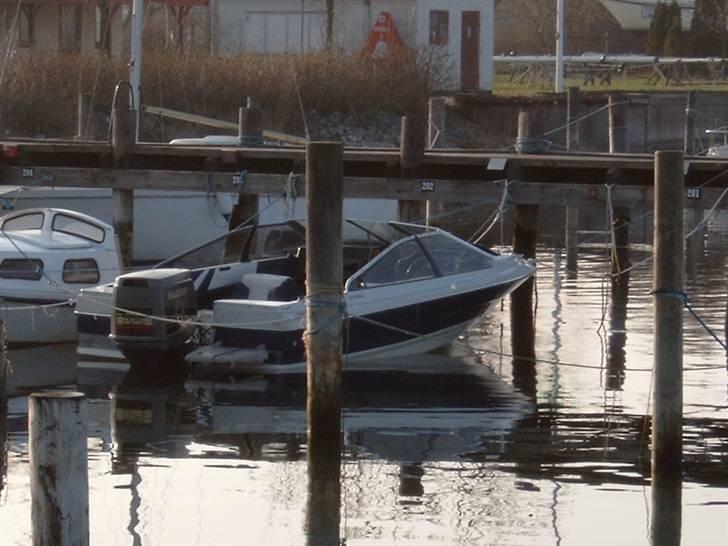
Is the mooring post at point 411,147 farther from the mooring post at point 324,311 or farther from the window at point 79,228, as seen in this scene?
the mooring post at point 324,311

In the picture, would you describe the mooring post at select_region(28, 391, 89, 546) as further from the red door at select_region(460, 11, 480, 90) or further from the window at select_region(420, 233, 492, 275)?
the red door at select_region(460, 11, 480, 90)

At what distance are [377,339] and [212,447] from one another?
158 inches

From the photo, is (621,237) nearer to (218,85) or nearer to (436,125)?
(436,125)

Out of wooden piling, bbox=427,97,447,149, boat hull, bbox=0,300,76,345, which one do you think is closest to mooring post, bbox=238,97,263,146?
boat hull, bbox=0,300,76,345

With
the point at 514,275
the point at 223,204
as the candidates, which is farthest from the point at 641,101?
the point at 514,275

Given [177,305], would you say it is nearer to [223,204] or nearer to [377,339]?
[377,339]

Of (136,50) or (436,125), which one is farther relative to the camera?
(436,125)

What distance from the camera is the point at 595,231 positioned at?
34031 mm

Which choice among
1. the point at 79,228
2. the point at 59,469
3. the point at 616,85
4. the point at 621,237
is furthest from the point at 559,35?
the point at 59,469

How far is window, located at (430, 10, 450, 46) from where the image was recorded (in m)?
47.5

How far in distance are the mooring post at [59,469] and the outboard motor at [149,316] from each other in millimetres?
7345

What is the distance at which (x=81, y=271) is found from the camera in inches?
720

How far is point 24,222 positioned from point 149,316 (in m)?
3.67

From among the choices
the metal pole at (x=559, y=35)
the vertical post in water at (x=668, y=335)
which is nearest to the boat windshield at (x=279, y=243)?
the vertical post in water at (x=668, y=335)
